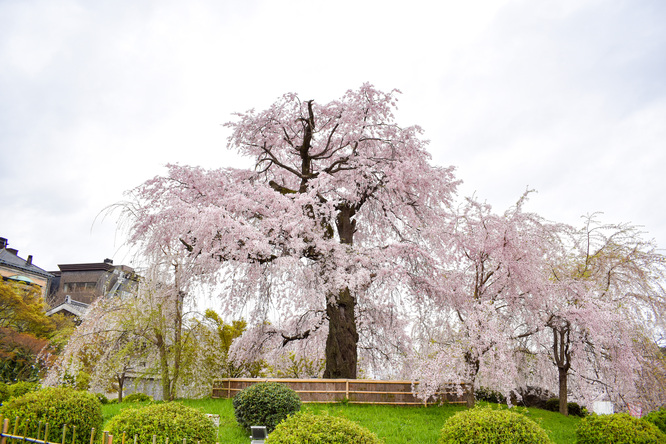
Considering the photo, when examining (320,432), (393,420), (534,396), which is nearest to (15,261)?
(393,420)

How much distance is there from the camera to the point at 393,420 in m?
11.3

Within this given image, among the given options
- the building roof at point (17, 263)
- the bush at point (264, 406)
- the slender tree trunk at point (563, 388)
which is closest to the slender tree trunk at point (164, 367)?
the bush at point (264, 406)

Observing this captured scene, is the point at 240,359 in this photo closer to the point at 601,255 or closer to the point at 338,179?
the point at 338,179

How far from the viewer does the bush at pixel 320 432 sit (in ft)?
19.1

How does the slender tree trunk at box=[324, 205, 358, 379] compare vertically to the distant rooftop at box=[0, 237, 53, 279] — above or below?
below

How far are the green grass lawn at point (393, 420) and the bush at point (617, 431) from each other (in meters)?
0.67

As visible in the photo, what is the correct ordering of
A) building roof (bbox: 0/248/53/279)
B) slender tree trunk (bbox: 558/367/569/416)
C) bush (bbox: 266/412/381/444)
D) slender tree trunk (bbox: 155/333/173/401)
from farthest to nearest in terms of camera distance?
building roof (bbox: 0/248/53/279)
slender tree trunk (bbox: 558/367/569/416)
slender tree trunk (bbox: 155/333/173/401)
bush (bbox: 266/412/381/444)

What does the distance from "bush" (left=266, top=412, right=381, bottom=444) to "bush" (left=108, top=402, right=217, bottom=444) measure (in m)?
1.19

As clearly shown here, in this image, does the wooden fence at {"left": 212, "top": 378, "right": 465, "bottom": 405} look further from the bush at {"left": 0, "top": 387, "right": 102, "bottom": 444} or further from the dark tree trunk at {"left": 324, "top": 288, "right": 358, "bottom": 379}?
the bush at {"left": 0, "top": 387, "right": 102, "bottom": 444}

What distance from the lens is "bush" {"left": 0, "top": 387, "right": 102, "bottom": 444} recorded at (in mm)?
7102

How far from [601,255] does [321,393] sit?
1020 centimetres

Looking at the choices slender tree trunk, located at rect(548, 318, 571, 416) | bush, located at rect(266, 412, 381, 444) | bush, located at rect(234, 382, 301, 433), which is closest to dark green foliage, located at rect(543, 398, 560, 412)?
slender tree trunk, located at rect(548, 318, 571, 416)

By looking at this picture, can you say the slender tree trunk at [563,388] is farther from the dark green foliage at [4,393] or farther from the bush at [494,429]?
the dark green foliage at [4,393]

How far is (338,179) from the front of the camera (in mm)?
16938
